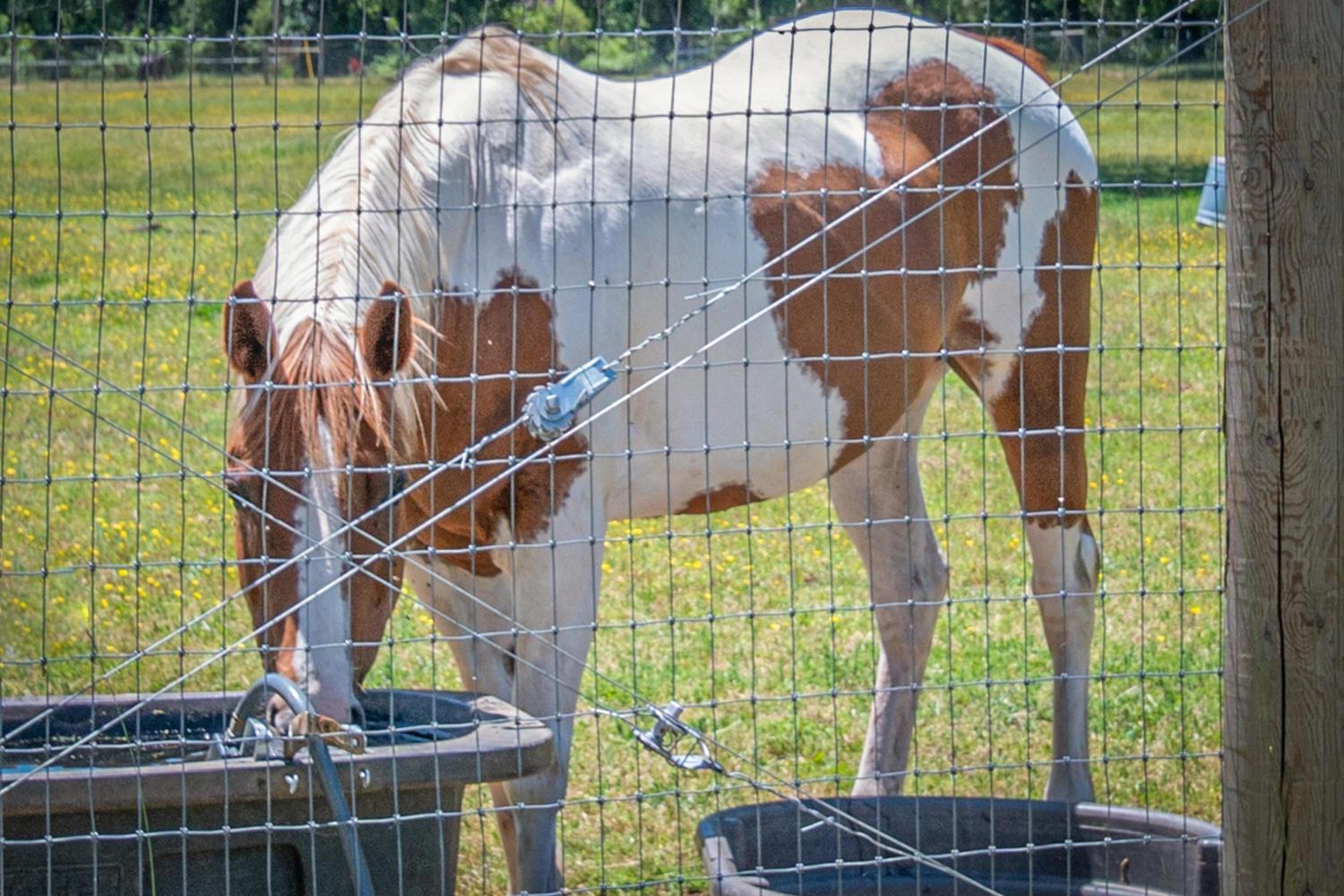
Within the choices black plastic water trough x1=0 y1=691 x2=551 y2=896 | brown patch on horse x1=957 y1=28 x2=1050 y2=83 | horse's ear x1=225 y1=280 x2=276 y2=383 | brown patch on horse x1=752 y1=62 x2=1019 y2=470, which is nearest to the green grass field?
horse's ear x1=225 y1=280 x2=276 y2=383

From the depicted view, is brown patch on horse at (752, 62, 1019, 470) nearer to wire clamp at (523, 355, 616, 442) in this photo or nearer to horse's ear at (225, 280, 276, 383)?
wire clamp at (523, 355, 616, 442)

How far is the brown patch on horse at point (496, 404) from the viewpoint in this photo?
3.18 metres

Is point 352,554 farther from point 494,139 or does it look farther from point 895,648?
point 895,648

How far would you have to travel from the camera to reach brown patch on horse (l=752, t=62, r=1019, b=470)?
3.64m

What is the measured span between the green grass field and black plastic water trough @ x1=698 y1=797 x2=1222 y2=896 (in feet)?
0.51

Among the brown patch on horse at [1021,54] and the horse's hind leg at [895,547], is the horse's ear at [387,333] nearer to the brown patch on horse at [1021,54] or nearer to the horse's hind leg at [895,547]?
the horse's hind leg at [895,547]

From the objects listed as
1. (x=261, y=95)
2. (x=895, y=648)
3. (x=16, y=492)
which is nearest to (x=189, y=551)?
(x=16, y=492)

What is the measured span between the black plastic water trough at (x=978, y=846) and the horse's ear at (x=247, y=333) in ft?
3.93

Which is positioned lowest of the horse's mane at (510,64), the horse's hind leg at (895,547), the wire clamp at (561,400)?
the horse's hind leg at (895,547)

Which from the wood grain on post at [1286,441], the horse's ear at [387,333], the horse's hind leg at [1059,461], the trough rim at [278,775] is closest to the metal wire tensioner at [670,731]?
the trough rim at [278,775]

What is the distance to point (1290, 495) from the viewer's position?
226cm

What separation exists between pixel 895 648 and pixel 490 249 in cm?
182

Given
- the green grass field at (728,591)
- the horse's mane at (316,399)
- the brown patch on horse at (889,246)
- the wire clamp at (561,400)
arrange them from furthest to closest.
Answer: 1. the brown patch on horse at (889,246)
2. the green grass field at (728,591)
3. the horse's mane at (316,399)
4. the wire clamp at (561,400)

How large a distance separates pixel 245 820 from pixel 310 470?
1.85 feet
